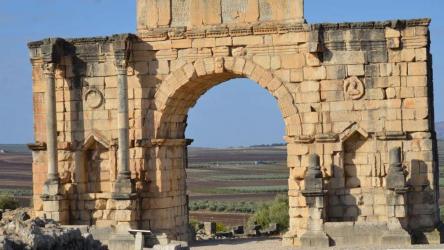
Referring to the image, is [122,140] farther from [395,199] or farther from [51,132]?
[395,199]

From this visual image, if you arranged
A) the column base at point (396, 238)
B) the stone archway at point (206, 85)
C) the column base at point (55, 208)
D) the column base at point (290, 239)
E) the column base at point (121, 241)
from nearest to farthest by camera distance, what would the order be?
the column base at point (396, 238), the column base at point (121, 241), the column base at point (290, 239), the stone archway at point (206, 85), the column base at point (55, 208)

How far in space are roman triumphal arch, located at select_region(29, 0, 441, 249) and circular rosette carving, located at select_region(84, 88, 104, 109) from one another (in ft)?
0.07

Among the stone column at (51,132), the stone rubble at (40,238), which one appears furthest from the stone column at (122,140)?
the stone rubble at (40,238)

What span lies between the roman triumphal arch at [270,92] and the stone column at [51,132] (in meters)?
0.03

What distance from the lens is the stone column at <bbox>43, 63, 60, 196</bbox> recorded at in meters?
22.9

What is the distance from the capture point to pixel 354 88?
21828 millimetres

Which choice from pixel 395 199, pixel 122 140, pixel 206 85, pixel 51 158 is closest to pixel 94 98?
pixel 122 140

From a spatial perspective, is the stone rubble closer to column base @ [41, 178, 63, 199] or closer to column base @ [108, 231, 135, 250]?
column base @ [108, 231, 135, 250]

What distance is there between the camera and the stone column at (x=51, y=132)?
75.3 ft

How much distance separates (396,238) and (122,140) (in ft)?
18.5

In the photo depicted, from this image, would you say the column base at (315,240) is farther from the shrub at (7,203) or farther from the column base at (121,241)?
the shrub at (7,203)

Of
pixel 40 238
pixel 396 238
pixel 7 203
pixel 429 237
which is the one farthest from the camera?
pixel 7 203

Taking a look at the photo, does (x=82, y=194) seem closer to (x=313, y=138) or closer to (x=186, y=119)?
(x=186, y=119)

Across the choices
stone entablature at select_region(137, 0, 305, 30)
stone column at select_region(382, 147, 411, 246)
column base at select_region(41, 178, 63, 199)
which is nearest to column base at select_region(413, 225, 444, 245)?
stone column at select_region(382, 147, 411, 246)
